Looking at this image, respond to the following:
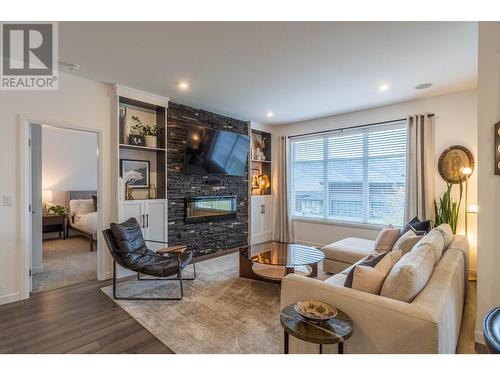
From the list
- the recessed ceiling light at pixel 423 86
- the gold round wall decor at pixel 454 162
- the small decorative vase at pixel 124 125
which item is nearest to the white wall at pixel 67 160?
the small decorative vase at pixel 124 125

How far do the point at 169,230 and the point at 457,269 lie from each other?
3.72 meters

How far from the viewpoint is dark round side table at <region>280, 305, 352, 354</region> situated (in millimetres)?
1381

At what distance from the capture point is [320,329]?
1.45 meters

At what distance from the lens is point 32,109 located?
3004 millimetres

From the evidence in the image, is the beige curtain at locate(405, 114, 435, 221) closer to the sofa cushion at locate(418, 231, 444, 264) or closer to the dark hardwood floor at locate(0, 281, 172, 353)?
the sofa cushion at locate(418, 231, 444, 264)

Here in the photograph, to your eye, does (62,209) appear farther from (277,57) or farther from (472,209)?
(472,209)

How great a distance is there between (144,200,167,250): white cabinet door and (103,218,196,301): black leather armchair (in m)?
0.54

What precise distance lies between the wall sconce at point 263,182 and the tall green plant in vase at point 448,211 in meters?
3.31

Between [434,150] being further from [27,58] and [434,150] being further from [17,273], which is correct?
[17,273]

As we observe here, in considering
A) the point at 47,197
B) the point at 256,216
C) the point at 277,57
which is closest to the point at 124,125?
the point at 277,57

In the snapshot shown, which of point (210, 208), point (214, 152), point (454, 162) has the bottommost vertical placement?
point (210, 208)

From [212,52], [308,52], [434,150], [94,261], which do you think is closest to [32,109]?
[212,52]

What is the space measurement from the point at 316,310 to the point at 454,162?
12.0 feet

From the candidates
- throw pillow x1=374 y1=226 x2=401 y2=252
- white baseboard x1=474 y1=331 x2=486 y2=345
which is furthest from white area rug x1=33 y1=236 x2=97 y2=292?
white baseboard x1=474 y1=331 x2=486 y2=345
